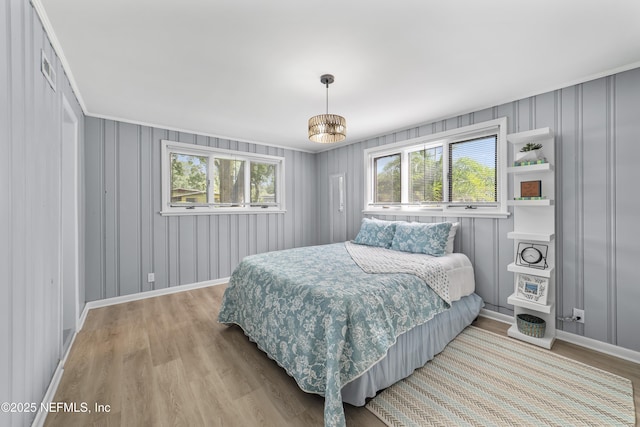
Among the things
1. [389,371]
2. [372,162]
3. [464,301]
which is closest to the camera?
[389,371]

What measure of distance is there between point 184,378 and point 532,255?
126 inches

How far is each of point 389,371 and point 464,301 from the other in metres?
1.40

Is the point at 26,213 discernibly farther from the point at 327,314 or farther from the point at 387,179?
the point at 387,179

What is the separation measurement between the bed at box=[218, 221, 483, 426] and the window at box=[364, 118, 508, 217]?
74 centimetres

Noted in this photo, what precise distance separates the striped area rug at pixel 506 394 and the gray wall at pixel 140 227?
3.20m

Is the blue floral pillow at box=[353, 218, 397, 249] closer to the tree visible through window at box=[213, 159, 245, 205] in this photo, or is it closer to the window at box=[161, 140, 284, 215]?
the window at box=[161, 140, 284, 215]

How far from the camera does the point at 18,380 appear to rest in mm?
1271

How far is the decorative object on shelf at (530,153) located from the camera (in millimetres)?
2496

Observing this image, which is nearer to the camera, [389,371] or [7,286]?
[7,286]

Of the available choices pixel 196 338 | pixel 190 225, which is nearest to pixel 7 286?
pixel 196 338

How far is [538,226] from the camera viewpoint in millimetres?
2580

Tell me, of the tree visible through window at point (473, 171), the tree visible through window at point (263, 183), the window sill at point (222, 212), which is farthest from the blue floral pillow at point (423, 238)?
the tree visible through window at point (263, 183)

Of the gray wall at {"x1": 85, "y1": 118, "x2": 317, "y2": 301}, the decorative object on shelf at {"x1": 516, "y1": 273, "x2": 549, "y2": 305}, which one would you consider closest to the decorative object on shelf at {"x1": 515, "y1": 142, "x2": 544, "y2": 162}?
the decorative object on shelf at {"x1": 516, "y1": 273, "x2": 549, "y2": 305}

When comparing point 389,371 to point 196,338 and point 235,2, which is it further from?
point 235,2
